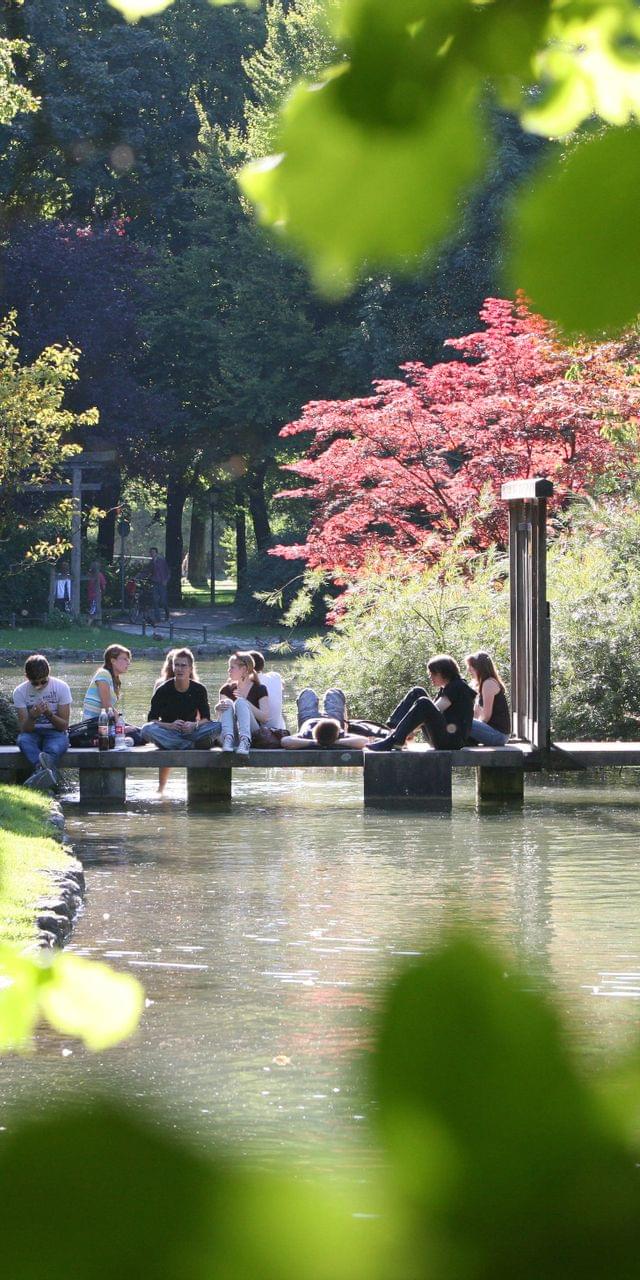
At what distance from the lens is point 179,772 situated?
54.0 ft

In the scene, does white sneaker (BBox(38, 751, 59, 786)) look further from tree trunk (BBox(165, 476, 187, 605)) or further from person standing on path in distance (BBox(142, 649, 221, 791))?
tree trunk (BBox(165, 476, 187, 605))

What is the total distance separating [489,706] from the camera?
1338cm

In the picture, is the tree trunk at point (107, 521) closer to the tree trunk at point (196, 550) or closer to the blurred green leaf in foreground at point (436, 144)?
the tree trunk at point (196, 550)

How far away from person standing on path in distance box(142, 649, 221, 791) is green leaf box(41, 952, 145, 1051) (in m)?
12.7

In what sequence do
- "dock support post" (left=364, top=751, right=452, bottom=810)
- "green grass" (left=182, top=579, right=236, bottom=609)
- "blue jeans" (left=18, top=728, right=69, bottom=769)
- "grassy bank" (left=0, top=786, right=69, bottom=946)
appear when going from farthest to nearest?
1. "green grass" (left=182, top=579, right=236, bottom=609)
2. "dock support post" (left=364, top=751, right=452, bottom=810)
3. "blue jeans" (left=18, top=728, right=69, bottom=769)
4. "grassy bank" (left=0, top=786, right=69, bottom=946)

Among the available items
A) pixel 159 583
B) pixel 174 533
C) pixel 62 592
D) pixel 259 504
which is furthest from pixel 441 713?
pixel 174 533

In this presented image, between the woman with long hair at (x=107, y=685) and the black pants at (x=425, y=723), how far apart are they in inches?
87.3

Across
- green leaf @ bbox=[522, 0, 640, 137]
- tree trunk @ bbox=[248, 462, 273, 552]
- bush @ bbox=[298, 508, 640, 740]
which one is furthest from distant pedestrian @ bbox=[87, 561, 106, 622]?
green leaf @ bbox=[522, 0, 640, 137]

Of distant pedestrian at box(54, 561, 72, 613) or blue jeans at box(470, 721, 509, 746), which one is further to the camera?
distant pedestrian at box(54, 561, 72, 613)

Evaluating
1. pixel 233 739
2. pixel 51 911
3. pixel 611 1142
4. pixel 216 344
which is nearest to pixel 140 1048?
pixel 51 911

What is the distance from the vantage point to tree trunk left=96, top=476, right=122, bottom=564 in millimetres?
41844

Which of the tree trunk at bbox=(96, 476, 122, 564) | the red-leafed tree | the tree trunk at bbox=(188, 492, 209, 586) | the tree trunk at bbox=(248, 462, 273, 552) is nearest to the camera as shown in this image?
the red-leafed tree

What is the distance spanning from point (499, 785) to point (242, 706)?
216cm

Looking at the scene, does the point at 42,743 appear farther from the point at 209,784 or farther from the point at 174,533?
the point at 174,533
